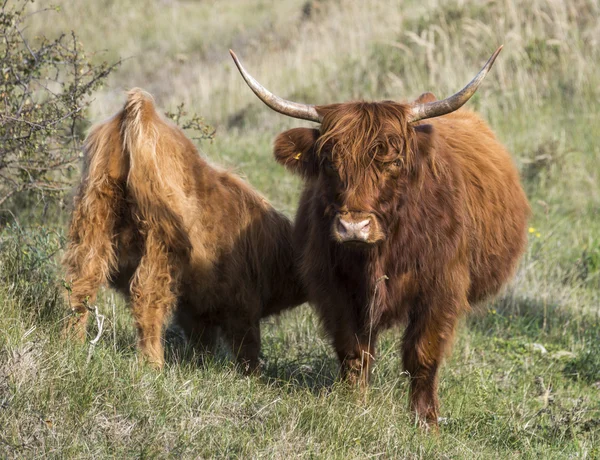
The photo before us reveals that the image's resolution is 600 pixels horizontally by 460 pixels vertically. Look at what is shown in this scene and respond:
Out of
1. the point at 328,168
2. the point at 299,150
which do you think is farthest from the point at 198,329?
the point at 328,168

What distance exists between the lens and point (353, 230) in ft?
13.9

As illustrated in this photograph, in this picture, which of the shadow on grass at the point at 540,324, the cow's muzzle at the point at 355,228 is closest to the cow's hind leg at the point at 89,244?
the cow's muzzle at the point at 355,228

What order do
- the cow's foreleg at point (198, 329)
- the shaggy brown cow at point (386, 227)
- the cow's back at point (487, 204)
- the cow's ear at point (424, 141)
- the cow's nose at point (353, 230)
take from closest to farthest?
the cow's nose at point (353, 230) → the shaggy brown cow at point (386, 227) → the cow's ear at point (424, 141) → the cow's back at point (487, 204) → the cow's foreleg at point (198, 329)

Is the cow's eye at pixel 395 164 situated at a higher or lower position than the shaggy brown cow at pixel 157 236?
higher

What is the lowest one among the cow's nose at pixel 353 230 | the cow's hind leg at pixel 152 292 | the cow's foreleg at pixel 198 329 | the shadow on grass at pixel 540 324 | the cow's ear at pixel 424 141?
the shadow on grass at pixel 540 324

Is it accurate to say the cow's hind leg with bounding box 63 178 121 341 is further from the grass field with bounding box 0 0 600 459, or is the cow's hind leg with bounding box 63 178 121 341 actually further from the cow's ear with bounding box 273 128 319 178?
the cow's ear with bounding box 273 128 319 178

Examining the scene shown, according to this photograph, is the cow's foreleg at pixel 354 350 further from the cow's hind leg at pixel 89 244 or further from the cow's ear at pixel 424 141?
the cow's hind leg at pixel 89 244

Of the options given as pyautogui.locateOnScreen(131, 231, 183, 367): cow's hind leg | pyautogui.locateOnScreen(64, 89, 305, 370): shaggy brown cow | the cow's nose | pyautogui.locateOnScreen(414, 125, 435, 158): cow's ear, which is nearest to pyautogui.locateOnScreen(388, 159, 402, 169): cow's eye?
pyautogui.locateOnScreen(414, 125, 435, 158): cow's ear

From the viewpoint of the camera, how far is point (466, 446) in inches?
175

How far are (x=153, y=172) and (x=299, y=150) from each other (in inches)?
31.7

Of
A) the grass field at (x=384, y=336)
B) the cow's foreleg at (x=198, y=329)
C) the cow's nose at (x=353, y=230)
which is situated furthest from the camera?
the cow's foreleg at (x=198, y=329)

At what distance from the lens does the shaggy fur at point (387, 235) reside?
454cm

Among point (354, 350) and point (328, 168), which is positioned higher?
point (328, 168)

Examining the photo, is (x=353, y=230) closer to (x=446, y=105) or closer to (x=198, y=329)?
(x=446, y=105)
